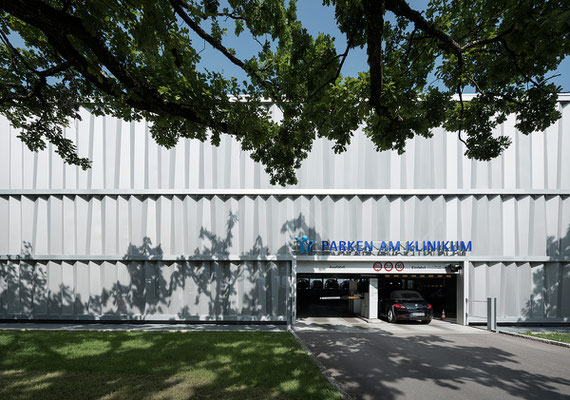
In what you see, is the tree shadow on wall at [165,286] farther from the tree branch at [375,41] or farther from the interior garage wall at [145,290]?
the tree branch at [375,41]

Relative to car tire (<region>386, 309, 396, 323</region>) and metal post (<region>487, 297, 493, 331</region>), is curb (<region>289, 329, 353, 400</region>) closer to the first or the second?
car tire (<region>386, 309, 396, 323</region>)

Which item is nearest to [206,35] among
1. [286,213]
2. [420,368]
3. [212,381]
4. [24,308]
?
[212,381]

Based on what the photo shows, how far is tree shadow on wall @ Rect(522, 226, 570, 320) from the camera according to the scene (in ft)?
43.1

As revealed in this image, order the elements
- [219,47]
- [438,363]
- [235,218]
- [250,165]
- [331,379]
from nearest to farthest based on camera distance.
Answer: [331,379] → [219,47] → [438,363] → [235,218] → [250,165]

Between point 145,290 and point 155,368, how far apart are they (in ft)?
23.7

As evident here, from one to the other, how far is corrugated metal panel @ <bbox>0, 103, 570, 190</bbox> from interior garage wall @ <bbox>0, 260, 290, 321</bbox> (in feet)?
12.5

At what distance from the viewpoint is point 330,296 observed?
23953 millimetres

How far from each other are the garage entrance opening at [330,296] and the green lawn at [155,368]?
709cm

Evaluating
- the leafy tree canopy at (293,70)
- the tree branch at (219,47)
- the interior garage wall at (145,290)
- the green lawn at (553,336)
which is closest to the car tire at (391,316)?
the green lawn at (553,336)

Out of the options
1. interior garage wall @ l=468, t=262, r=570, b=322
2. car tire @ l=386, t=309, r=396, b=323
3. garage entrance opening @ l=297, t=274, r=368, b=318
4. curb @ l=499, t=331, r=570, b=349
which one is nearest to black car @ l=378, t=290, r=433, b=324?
car tire @ l=386, t=309, r=396, b=323

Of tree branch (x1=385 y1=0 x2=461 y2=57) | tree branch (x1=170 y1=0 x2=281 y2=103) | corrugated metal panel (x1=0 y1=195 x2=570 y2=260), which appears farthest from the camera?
corrugated metal panel (x1=0 y1=195 x2=570 y2=260)

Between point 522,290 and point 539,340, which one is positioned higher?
point 522,290

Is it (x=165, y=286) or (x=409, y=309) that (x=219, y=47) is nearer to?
(x=165, y=286)

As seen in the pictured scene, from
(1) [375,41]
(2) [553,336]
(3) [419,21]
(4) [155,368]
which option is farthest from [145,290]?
(2) [553,336]
